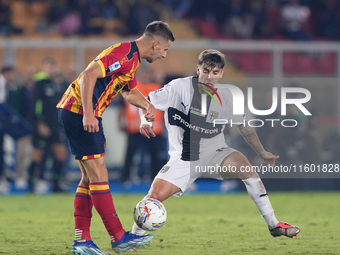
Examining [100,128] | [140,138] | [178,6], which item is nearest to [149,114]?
[100,128]

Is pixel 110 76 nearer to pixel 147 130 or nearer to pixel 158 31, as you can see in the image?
pixel 158 31

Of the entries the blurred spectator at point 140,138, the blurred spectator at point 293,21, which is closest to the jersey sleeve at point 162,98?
the blurred spectator at point 140,138

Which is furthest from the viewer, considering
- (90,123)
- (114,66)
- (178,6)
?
(178,6)

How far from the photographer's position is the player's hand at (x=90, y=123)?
14.0 feet

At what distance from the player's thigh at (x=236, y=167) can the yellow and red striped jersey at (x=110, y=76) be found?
3.85ft

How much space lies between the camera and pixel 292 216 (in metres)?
7.21

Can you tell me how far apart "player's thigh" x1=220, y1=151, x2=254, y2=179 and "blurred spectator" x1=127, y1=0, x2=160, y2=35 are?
352 inches

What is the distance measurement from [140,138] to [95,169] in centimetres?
535

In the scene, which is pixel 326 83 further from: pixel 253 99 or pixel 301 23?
pixel 301 23

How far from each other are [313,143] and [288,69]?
150 centimetres

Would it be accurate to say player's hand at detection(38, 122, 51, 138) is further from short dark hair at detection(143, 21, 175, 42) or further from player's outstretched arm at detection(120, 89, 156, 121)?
short dark hair at detection(143, 21, 175, 42)

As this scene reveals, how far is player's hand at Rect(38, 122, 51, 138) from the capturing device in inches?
379

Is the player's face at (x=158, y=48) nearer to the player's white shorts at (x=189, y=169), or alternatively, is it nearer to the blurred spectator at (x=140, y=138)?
the player's white shorts at (x=189, y=169)

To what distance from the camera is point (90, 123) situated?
4.26 m
